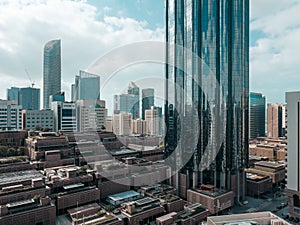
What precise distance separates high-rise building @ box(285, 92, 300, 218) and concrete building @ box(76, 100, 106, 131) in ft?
39.3

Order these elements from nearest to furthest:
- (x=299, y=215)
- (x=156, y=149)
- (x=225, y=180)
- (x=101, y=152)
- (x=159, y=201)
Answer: (x=159, y=201) < (x=299, y=215) < (x=225, y=180) < (x=101, y=152) < (x=156, y=149)

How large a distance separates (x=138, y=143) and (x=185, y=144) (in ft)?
10.9

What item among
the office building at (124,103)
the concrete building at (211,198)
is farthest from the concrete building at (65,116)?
the concrete building at (211,198)

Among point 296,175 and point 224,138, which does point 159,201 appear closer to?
point 224,138

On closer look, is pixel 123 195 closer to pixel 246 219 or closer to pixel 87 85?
pixel 246 219

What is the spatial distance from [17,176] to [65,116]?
10515mm

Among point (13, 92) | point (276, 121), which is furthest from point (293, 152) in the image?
point (13, 92)

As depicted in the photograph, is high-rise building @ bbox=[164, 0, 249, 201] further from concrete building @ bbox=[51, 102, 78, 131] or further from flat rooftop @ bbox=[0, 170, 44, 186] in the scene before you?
concrete building @ bbox=[51, 102, 78, 131]

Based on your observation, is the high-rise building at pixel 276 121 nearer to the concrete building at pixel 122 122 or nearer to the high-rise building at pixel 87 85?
the concrete building at pixel 122 122

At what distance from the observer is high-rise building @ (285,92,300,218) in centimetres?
701

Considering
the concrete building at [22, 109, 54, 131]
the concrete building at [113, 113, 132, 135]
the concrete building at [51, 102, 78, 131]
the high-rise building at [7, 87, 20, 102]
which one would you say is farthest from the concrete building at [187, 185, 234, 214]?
the high-rise building at [7, 87, 20, 102]

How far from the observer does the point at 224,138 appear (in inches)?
335

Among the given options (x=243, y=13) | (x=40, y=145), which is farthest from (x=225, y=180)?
(x=40, y=145)

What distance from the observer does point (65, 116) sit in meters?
16.5
